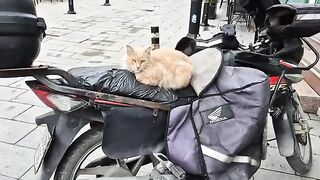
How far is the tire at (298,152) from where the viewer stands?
7.57ft

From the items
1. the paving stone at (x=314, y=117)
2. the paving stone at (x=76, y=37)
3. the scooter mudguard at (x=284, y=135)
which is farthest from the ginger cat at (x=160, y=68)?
the paving stone at (x=76, y=37)

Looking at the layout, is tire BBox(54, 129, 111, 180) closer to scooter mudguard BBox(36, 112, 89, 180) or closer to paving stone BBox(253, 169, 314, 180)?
scooter mudguard BBox(36, 112, 89, 180)

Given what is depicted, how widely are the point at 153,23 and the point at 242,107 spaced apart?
6139mm

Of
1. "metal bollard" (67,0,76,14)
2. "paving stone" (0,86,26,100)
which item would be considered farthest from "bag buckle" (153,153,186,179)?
"metal bollard" (67,0,76,14)

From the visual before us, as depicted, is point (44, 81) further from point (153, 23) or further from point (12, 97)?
point (153, 23)

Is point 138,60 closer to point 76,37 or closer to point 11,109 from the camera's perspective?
point 11,109

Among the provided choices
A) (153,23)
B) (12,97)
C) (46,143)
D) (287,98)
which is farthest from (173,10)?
(46,143)

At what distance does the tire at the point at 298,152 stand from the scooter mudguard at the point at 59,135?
134cm

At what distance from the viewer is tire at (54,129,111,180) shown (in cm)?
175

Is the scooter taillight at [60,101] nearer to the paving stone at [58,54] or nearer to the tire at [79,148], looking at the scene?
the tire at [79,148]

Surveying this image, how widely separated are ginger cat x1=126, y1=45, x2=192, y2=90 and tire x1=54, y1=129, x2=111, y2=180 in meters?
0.36

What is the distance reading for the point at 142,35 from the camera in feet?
21.1

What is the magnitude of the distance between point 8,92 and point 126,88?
2.49 metres

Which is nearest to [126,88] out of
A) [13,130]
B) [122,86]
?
[122,86]
